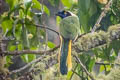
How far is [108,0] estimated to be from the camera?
1.97 metres

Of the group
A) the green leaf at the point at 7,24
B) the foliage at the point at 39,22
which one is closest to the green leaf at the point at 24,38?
the foliage at the point at 39,22

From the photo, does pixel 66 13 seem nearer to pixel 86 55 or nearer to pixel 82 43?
pixel 82 43

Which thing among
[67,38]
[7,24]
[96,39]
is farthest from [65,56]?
[7,24]

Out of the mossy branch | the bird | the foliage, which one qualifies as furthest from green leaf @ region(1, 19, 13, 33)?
the mossy branch

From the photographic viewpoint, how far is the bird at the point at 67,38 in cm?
158

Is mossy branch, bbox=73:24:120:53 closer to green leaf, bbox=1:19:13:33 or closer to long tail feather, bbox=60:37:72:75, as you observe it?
long tail feather, bbox=60:37:72:75

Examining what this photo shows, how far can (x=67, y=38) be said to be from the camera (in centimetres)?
166

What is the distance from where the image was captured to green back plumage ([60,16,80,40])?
5.48 ft

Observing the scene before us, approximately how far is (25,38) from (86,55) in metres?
0.49

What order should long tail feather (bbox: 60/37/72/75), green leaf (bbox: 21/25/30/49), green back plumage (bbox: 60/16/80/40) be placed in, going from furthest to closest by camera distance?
green leaf (bbox: 21/25/30/49), green back plumage (bbox: 60/16/80/40), long tail feather (bbox: 60/37/72/75)

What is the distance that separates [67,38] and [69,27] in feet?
0.30

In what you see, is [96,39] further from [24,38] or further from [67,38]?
[24,38]

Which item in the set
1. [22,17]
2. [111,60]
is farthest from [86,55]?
[22,17]

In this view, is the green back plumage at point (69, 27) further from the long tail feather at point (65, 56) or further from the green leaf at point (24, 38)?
the green leaf at point (24, 38)
